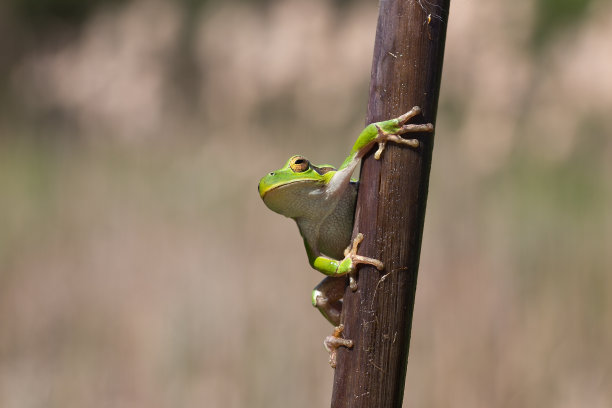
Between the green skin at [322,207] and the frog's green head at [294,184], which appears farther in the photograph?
the frog's green head at [294,184]

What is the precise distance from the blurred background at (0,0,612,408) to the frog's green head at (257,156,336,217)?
1.61 metres

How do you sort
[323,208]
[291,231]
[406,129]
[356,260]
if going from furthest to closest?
[291,231] < [323,208] < [356,260] < [406,129]

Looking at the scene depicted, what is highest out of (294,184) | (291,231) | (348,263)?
(294,184)

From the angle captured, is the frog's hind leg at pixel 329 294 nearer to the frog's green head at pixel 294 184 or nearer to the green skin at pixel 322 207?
the green skin at pixel 322 207

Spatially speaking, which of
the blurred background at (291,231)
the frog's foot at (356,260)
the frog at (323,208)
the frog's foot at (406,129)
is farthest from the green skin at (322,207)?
the blurred background at (291,231)

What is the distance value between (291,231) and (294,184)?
89.8 inches

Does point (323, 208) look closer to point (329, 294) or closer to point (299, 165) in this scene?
point (299, 165)

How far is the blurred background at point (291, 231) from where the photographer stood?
11.3 feet

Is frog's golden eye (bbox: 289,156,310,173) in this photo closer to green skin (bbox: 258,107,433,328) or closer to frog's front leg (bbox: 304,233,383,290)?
green skin (bbox: 258,107,433,328)

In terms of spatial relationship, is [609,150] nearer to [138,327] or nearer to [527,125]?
[527,125]

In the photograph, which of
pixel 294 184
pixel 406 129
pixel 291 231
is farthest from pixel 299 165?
pixel 291 231

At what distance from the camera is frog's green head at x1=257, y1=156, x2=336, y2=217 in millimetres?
2113

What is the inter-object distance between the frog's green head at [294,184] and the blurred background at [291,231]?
1606mm

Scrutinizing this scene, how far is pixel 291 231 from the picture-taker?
173 inches
